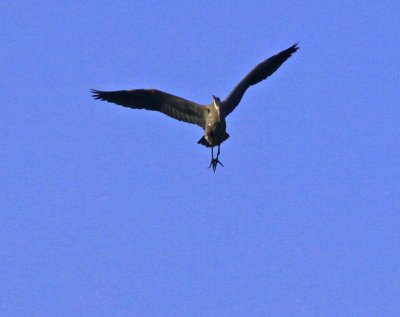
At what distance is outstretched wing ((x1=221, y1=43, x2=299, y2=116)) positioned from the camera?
23141 mm

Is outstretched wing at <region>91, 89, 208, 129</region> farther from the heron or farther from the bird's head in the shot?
the bird's head

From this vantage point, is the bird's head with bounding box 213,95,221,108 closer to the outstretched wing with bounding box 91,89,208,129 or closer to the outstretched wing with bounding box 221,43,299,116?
the outstretched wing with bounding box 221,43,299,116

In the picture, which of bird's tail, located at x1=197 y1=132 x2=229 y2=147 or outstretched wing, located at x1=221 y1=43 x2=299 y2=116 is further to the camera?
outstretched wing, located at x1=221 y1=43 x2=299 y2=116

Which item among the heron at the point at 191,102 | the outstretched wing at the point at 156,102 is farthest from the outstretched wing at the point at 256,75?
the outstretched wing at the point at 156,102

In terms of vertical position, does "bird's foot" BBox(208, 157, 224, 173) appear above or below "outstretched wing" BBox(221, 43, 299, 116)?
below

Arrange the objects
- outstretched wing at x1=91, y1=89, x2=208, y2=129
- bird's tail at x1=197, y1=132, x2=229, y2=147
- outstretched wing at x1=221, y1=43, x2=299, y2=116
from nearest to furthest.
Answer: bird's tail at x1=197, y1=132, x2=229, y2=147
outstretched wing at x1=221, y1=43, x2=299, y2=116
outstretched wing at x1=91, y1=89, x2=208, y2=129

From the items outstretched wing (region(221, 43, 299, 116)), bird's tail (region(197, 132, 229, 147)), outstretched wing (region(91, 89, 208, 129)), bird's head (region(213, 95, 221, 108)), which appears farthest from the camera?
outstretched wing (region(91, 89, 208, 129))

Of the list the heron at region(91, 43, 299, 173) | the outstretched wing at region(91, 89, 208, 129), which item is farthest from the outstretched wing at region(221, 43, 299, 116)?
the outstretched wing at region(91, 89, 208, 129)

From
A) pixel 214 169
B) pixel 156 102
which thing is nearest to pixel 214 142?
pixel 214 169

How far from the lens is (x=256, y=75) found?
2386cm

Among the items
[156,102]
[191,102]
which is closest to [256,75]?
[191,102]

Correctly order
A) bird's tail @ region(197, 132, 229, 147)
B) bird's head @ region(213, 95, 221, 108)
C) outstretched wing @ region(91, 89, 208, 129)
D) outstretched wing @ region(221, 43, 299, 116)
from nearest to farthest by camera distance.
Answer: bird's head @ region(213, 95, 221, 108)
bird's tail @ region(197, 132, 229, 147)
outstretched wing @ region(221, 43, 299, 116)
outstretched wing @ region(91, 89, 208, 129)

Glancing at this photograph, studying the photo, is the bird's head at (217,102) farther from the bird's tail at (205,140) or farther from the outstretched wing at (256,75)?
the bird's tail at (205,140)

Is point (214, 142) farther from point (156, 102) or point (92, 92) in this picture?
point (92, 92)
